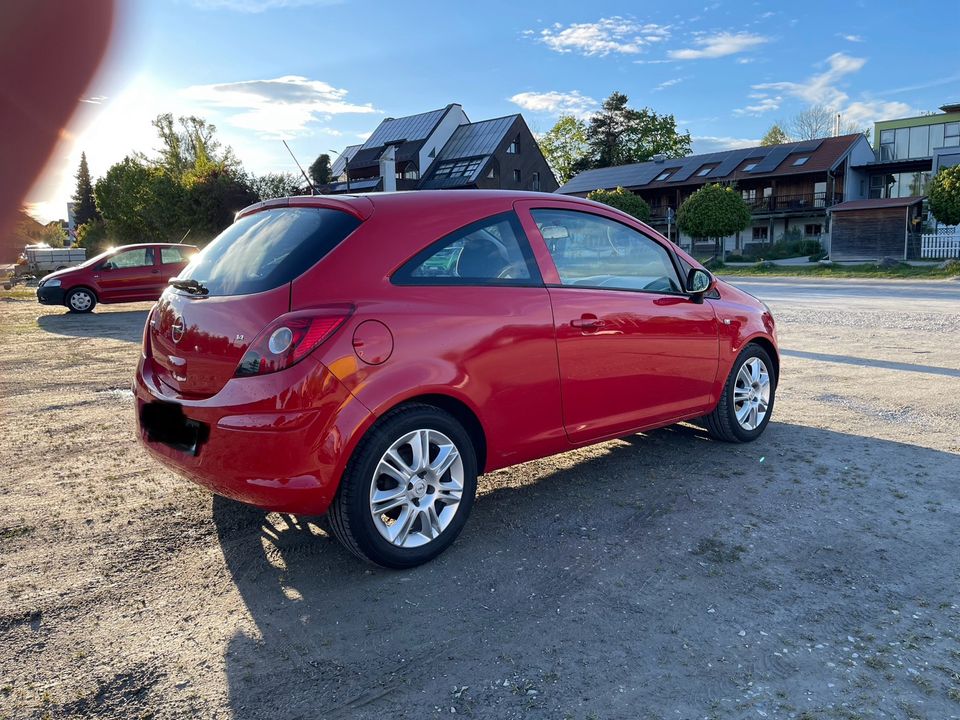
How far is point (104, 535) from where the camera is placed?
366cm

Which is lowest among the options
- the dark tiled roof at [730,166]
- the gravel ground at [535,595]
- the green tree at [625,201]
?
the gravel ground at [535,595]

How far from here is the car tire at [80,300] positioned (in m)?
17.1

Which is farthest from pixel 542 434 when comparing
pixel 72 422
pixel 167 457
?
pixel 72 422

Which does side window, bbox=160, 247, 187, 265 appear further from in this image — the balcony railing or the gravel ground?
the balcony railing

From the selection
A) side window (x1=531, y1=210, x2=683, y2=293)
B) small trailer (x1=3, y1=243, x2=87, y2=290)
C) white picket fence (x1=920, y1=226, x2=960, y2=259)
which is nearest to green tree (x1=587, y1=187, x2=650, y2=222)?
white picket fence (x1=920, y1=226, x2=960, y2=259)

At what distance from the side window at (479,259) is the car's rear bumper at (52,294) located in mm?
16445

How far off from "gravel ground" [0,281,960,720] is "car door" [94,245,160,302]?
13.4 metres

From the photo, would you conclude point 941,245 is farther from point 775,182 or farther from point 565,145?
point 565,145

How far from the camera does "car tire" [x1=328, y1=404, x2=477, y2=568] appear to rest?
311 cm

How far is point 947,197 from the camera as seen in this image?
2989 centimetres

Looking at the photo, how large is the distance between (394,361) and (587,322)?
1258 millimetres

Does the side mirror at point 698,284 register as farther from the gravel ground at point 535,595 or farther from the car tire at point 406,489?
the car tire at point 406,489

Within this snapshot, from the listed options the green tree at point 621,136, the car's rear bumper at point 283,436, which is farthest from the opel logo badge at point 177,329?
the green tree at point 621,136

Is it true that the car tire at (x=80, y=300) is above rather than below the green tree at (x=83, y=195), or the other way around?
below
